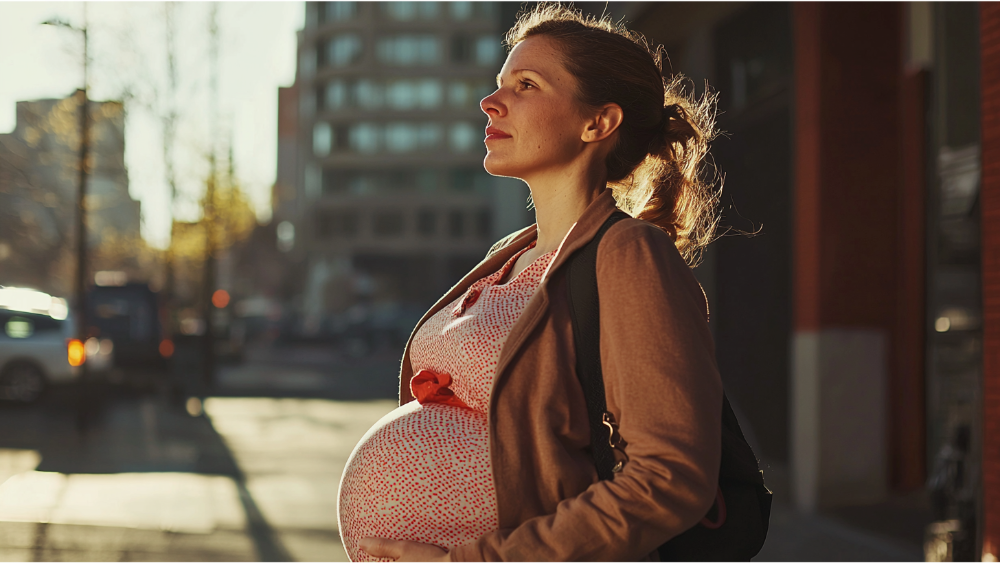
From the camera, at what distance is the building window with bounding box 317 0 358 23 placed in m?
67.5

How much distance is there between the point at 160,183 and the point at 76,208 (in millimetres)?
8929

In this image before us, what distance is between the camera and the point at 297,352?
39.5m

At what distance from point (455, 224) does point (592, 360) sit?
211 ft

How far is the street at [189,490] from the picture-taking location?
6.81 meters

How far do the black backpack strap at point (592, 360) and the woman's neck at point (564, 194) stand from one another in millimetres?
304

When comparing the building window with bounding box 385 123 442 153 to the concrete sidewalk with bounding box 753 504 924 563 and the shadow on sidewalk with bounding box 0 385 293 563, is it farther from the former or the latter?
the concrete sidewalk with bounding box 753 504 924 563

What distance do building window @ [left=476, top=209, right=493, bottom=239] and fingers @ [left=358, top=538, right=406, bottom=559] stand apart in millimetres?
63405

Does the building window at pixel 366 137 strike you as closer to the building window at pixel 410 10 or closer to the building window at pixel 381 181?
the building window at pixel 381 181

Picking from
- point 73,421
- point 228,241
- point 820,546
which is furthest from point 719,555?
point 228,241

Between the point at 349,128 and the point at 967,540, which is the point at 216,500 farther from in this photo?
the point at 349,128

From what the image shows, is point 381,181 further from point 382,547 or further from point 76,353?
point 382,547

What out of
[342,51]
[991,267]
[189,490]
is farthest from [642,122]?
[342,51]

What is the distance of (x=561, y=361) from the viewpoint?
1902 millimetres

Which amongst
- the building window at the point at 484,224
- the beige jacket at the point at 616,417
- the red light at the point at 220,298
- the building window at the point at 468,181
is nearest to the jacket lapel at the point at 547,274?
the beige jacket at the point at 616,417
